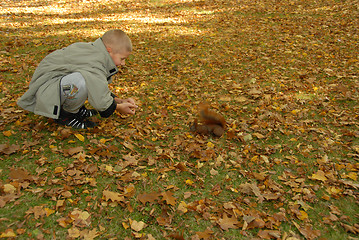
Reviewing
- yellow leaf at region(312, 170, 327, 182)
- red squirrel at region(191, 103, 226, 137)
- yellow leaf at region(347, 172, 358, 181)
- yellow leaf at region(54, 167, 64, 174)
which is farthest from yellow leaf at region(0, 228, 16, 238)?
yellow leaf at region(347, 172, 358, 181)

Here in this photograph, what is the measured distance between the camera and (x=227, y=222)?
7.93ft

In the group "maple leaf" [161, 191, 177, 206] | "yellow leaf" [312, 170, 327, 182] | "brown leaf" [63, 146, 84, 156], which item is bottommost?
"maple leaf" [161, 191, 177, 206]

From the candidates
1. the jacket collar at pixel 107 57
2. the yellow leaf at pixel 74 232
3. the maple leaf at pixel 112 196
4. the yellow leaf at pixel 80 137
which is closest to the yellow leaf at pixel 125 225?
the maple leaf at pixel 112 196

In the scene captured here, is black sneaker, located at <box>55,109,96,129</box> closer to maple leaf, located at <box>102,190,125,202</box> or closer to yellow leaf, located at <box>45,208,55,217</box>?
maple leaf, located at <box>102,190,125,202</box>

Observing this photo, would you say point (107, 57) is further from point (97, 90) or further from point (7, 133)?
point (7, 133)

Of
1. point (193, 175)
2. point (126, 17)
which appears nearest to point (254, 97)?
point (193, 175)

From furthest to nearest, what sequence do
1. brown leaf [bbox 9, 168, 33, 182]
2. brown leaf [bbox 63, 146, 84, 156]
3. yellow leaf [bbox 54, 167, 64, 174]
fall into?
brown leaf [bbox 63, 146, 84, 156]
yellow leaf [bbox 54, 167, 64, 174]
brown leaf [bbox 9, 168, 33, 182]

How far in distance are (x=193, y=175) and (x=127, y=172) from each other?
788 mm

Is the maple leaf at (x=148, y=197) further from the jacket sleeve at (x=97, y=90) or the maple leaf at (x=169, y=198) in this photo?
the jacket sleeve at (x=97, y=90)

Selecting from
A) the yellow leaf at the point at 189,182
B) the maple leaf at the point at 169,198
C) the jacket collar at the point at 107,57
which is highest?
the jacket collar at the point at 107,57

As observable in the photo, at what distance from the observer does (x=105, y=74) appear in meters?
3.29

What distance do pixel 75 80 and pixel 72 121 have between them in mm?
684

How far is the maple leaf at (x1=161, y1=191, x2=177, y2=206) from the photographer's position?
2575mm

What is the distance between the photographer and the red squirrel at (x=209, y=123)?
11.3 feet
